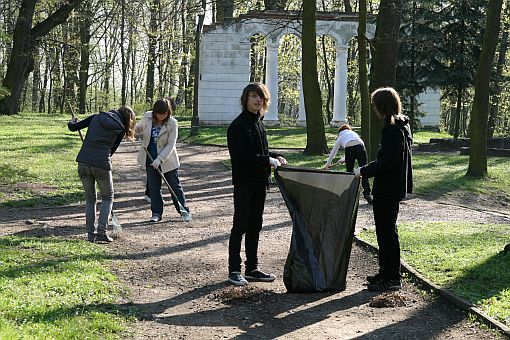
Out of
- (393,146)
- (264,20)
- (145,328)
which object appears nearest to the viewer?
(145,328)

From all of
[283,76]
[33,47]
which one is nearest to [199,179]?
[33,47]

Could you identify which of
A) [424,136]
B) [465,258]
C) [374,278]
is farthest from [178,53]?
[374,278]

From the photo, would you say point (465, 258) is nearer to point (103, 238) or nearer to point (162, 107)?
point (103, 238)

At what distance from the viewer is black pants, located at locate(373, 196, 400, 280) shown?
Answer: 7.02 meters

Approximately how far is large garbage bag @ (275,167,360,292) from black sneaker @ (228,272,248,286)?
1.48ft

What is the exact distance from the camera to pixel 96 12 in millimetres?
42188

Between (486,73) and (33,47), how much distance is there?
21.2m

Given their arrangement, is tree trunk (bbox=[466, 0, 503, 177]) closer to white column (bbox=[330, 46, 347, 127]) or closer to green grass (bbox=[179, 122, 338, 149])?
green grass (bbox=[179, 122, 338, 149])

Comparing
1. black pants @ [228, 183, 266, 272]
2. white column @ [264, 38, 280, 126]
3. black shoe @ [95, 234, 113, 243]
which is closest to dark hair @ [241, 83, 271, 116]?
black pants @ [228, 183, 266, 272]

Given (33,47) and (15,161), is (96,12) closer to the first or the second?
(33,47)

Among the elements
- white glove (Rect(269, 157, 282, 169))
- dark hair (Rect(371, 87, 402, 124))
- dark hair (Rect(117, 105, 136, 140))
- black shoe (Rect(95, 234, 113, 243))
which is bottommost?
black shoe (Rect(95, 234, 113, 243))

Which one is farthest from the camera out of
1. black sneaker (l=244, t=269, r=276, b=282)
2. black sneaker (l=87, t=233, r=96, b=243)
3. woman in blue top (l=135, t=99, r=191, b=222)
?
woman in blue top (l=135, t=99, r=191, b=222)

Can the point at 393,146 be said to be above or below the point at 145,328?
above

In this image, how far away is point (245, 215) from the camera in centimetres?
718
